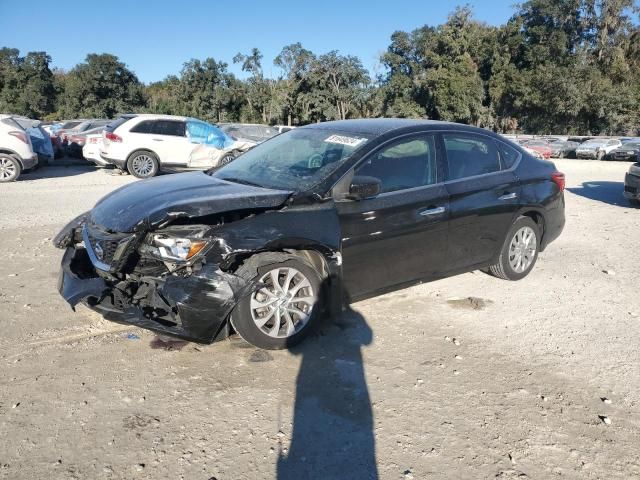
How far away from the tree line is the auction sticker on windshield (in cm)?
4568

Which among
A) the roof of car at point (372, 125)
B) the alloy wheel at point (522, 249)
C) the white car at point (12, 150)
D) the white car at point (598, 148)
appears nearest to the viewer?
the roof of car at point (372, 125)

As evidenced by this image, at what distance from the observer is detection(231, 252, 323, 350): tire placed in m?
3.54

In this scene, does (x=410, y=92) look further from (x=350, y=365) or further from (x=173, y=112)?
(x=350, y=365)

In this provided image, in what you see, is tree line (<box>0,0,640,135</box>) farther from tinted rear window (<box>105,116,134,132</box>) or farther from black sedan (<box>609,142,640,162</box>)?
tinted rear window (<box>105,116,134,132</box>)

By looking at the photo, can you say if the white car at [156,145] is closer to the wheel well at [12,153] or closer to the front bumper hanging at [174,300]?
the wheel well at [12,153]

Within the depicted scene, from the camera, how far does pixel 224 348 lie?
3.84m

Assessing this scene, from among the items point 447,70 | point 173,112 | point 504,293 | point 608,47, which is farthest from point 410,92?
point 504,293

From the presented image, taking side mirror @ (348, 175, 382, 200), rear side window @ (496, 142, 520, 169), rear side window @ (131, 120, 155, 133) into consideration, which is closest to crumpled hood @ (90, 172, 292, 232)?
side mirror @ (348, 175, 382, 200)

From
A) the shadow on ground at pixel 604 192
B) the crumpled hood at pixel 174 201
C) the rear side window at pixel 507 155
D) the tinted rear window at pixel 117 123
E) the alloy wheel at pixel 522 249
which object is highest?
the tinted rear window at pixel 117 123

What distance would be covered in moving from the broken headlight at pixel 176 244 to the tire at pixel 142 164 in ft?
33.6

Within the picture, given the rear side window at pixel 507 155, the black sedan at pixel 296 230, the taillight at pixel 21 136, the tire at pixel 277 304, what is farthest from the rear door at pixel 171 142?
the tire at pixel 277 304

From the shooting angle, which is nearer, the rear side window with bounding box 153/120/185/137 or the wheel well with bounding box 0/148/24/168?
the wheel well with bounding box 0/148/24/168

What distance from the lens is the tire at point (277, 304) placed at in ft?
11.6

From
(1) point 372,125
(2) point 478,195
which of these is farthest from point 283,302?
(2) point 478,195
